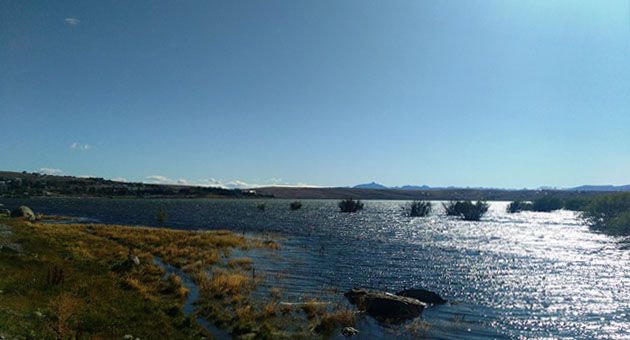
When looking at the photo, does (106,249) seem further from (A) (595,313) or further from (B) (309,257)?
(A) (595,313)

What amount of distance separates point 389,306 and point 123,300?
20.0m

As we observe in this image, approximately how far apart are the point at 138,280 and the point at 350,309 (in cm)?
1877

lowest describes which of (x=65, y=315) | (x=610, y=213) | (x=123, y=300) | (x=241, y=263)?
(x=241, y=263)

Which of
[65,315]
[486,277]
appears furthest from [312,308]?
[486,277]

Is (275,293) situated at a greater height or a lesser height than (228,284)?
lesser

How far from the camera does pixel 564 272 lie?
185 ft

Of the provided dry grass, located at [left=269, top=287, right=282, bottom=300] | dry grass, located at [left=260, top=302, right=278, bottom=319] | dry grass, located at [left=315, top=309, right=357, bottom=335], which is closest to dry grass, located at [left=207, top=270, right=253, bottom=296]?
dry grass, located at [left=269, top=287, right=282, bottom=300]

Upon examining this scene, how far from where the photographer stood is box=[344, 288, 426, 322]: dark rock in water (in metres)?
32.0

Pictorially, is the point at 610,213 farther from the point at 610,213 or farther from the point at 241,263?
the point at 241,263

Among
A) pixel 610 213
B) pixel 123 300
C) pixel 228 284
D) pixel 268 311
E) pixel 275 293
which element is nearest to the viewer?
Result: pixel 123 300

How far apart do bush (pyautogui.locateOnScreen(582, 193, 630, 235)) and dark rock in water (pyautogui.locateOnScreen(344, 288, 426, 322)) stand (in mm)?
97120

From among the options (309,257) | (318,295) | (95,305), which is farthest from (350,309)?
(309,257)

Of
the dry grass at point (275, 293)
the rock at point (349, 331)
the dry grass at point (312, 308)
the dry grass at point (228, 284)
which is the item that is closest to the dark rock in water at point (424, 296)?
the dry grass at point (312, 308)

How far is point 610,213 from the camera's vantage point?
12650 centimetres
